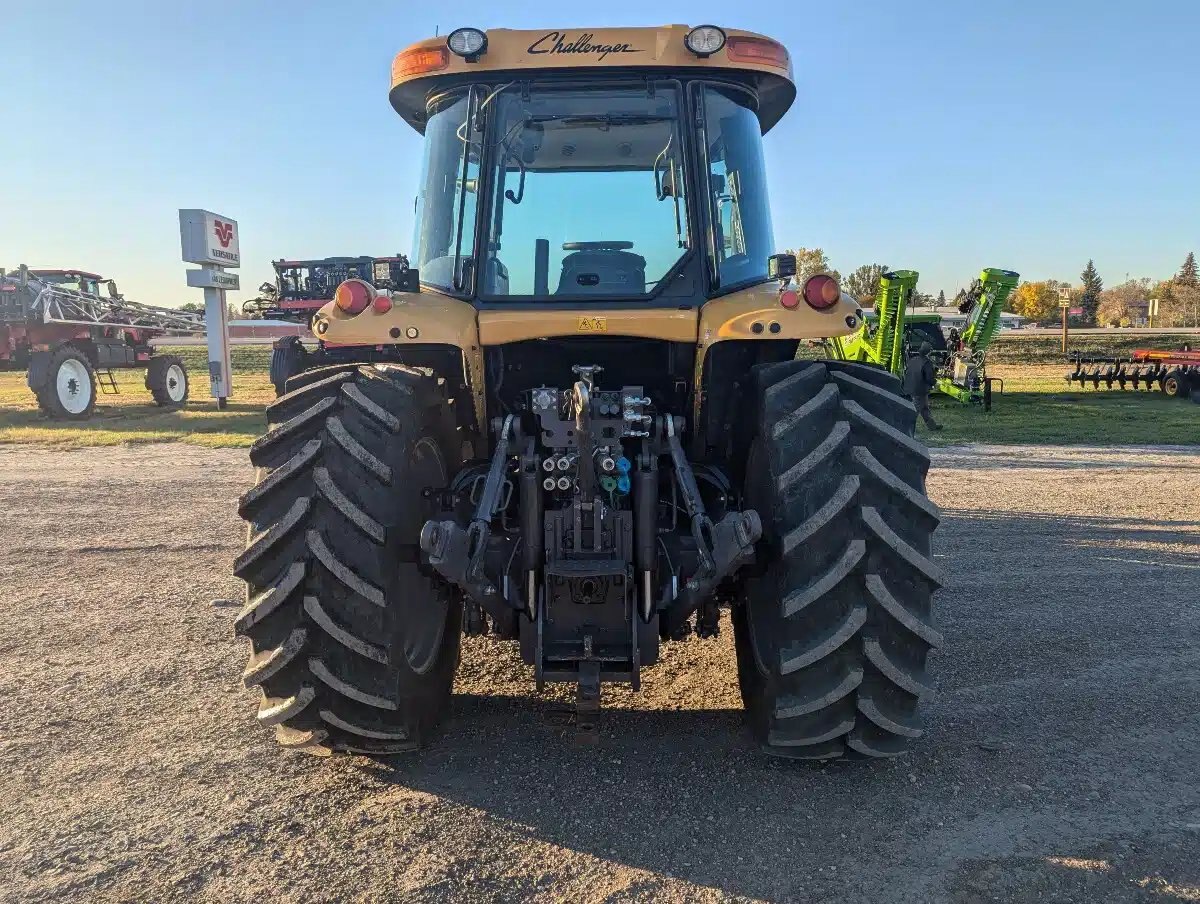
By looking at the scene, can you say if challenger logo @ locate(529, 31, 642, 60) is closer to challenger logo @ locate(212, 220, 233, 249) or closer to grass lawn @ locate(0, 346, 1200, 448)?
grass lawn @ locate(0, 346, 1200, 448)

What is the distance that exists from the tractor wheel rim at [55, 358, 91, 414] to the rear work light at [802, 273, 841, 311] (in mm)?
16713

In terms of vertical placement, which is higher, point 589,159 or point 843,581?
point 589,159

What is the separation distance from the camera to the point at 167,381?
19.3 meters

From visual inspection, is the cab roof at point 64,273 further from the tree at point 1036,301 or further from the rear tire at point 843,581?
the tree at point 1036,301

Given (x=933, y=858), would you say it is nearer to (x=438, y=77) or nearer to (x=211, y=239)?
(x=438, y=77)

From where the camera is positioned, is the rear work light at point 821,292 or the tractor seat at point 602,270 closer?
the rear work light at point 821,292

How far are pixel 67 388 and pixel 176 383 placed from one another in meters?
3.23

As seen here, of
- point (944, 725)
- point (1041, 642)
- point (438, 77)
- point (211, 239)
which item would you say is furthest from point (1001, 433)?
point (211, 239)

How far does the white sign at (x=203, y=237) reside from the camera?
59.7 ft

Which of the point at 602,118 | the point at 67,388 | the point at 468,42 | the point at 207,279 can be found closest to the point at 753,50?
the point at 602,118

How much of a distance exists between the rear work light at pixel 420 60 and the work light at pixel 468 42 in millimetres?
107

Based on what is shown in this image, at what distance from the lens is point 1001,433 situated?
13883 mm

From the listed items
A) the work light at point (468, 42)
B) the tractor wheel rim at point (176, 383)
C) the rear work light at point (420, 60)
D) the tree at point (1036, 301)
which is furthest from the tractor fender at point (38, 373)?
the tree at point (1036, 301)

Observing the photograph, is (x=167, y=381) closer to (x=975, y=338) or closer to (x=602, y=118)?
(x=975, y=338)
